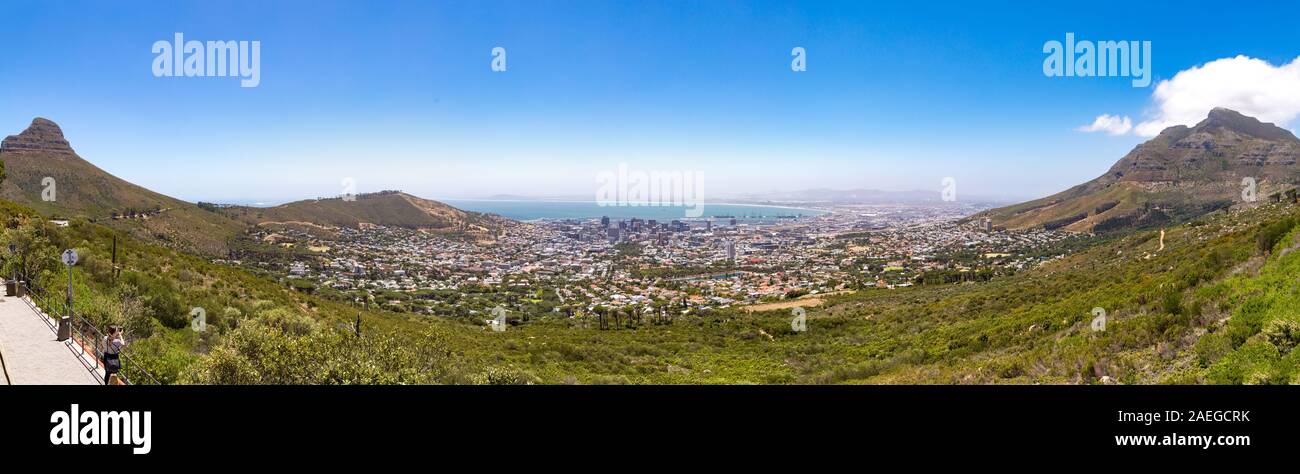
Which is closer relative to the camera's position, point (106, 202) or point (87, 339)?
point (87, 339)

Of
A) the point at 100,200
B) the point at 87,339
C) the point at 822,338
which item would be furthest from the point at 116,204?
the point at 822,338

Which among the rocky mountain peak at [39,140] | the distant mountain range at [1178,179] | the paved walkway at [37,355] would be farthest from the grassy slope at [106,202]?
the distant mountain range at [1178,179]

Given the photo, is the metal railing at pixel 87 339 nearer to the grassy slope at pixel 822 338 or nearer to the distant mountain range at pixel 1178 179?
the grassy slope at pixel 822 338

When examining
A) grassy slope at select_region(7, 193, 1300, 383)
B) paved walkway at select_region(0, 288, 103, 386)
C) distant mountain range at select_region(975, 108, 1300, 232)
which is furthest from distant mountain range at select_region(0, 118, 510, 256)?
distant mountain range at select_region(975, 108, 1300, 232)

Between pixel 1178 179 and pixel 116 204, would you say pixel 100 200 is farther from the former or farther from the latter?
pixel 1178 179
